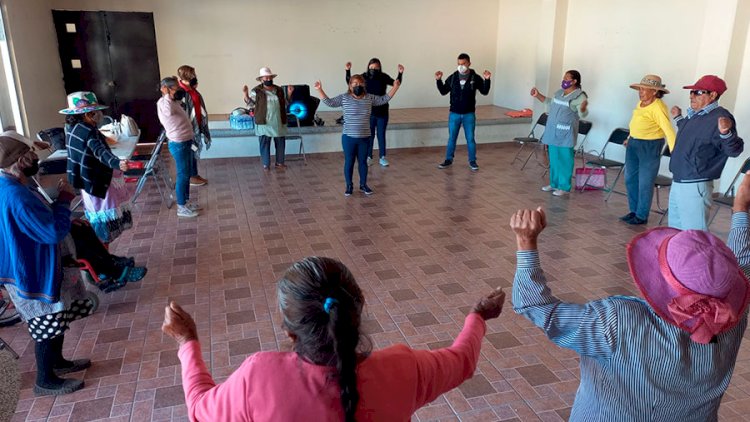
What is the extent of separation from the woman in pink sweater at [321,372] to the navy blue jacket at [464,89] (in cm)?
691

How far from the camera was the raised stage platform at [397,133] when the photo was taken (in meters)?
8.74

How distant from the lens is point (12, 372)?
1144 millimetres

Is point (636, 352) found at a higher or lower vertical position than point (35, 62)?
lower

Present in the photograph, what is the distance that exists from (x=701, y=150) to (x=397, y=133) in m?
5.55

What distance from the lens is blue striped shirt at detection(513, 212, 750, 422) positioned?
1421 millimetres

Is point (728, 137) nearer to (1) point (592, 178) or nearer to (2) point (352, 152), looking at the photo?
(1) point (592, 178)

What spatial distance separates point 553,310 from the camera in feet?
4.98

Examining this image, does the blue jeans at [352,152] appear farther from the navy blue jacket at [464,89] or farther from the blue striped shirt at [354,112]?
the navy blue jacket at [464,89]

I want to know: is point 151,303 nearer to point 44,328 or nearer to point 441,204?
point 44,328

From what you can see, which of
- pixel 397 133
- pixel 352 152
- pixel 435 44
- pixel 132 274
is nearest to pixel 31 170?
pixel 132 274

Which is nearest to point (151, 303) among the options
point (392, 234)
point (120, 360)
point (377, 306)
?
point (120, 360)

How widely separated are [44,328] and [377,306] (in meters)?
2.12

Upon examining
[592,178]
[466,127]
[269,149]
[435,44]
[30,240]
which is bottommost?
[592,178]

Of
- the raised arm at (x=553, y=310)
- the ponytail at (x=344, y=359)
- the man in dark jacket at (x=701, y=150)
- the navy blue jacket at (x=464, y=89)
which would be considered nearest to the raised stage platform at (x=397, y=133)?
the navy blue jacket at (x=464, y=89)
